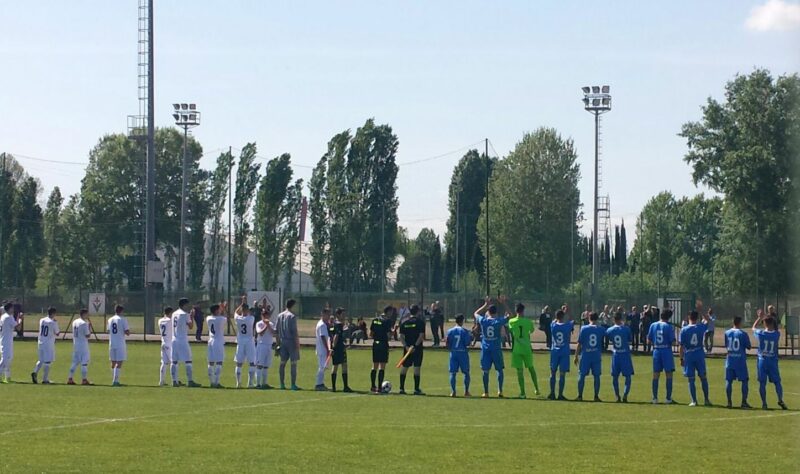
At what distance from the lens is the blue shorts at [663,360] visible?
24625 millimetres

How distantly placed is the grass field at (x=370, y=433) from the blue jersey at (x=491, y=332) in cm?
125

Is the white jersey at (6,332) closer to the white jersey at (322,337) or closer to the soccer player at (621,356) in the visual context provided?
the white jersey at (322,337)

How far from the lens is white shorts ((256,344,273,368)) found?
28094 millimetres

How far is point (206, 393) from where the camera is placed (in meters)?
26.0

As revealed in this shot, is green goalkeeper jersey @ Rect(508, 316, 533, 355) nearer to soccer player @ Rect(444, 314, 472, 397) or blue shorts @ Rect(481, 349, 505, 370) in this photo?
blue shorts @ Rect(481, 349, 505, 370)

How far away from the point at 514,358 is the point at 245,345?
6.87 metres

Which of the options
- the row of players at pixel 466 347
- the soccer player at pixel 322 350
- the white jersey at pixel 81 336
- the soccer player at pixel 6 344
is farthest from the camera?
the soccer player at pixel 6 344

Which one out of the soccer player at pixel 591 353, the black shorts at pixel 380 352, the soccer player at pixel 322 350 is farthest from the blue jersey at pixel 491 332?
the soccer player at pixel 322 350

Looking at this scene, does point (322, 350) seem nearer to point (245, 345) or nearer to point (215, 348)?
point (245, 345)

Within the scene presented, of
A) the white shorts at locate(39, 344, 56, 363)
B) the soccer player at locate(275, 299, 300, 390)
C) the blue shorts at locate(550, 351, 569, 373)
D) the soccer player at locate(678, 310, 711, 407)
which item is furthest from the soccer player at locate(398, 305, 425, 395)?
the white shorts at locate(39, 344, 56, 363)

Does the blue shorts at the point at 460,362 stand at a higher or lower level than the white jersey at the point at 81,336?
lower

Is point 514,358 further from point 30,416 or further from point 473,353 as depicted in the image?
point 473,353

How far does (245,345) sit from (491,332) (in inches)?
250

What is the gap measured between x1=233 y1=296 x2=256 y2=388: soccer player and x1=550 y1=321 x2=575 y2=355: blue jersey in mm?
7536
